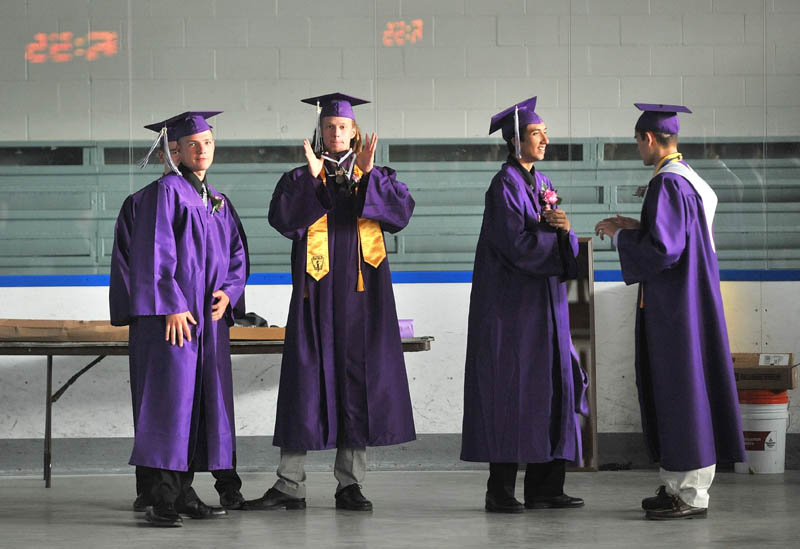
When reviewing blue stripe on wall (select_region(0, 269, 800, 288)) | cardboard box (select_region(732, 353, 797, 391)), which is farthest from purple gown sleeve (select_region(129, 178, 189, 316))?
cardboard box (select_region(732, 353, 797, 391))

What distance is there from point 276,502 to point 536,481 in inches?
40.9

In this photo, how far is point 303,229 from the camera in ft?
15.8

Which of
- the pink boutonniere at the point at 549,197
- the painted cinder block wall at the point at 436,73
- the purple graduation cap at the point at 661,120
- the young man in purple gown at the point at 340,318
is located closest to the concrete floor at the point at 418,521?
the young man in purple gown at the point at 340,318

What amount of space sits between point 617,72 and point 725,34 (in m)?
0.62

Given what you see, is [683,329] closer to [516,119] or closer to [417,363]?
[516,119]

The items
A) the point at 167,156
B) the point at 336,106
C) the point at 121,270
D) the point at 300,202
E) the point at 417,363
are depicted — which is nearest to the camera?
the point at 167,156

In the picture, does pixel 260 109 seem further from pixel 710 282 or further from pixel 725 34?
pixel 710 282

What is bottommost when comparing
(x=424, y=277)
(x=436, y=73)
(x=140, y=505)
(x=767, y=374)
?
(x=140, y=505)

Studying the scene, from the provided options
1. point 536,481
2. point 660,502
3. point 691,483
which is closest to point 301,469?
point 536,481

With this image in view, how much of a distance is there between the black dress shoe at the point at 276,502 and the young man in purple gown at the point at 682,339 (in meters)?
1.38

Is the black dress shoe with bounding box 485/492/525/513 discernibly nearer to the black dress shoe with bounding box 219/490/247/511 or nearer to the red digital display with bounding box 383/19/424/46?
the black dress shoe with bounding box 219/490/247/511

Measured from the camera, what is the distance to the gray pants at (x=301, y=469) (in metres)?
4.84

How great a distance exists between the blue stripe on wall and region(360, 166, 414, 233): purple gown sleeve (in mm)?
1691

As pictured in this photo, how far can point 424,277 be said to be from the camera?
660 centimetres
